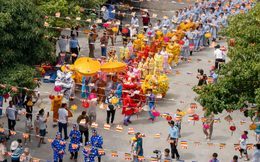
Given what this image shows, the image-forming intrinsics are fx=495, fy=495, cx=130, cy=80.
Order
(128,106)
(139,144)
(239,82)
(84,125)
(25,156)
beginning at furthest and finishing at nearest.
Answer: (128,106)
(84,125)
(139,144)
(25,156)
(239,82)

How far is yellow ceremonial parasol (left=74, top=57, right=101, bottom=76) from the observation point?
1909cm

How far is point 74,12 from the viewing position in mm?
22016

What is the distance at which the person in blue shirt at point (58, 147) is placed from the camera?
15.2 metres

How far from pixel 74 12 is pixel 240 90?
10.1 metres

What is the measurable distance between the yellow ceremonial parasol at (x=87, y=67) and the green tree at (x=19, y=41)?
3.12 m

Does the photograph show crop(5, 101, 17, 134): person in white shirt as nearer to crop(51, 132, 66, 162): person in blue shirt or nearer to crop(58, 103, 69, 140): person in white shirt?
crop(58, 103, 69, 140): person in white shirt

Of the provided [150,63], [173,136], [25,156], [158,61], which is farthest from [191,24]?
[25,156]

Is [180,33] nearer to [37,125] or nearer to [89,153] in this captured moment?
[37,125]

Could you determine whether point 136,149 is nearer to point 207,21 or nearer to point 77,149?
point 77,149

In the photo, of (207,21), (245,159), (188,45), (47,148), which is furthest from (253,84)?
(207,21)

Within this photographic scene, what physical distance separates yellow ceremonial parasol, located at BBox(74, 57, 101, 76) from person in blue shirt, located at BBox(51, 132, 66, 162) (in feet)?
14.5

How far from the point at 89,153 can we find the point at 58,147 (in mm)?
984

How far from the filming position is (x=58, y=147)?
1525 centimetres

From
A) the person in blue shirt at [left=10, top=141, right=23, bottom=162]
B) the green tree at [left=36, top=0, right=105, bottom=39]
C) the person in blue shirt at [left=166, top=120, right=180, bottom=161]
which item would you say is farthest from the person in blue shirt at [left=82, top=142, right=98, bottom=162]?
the green tree at [left=36, top=0, right=105, bottom=39]
